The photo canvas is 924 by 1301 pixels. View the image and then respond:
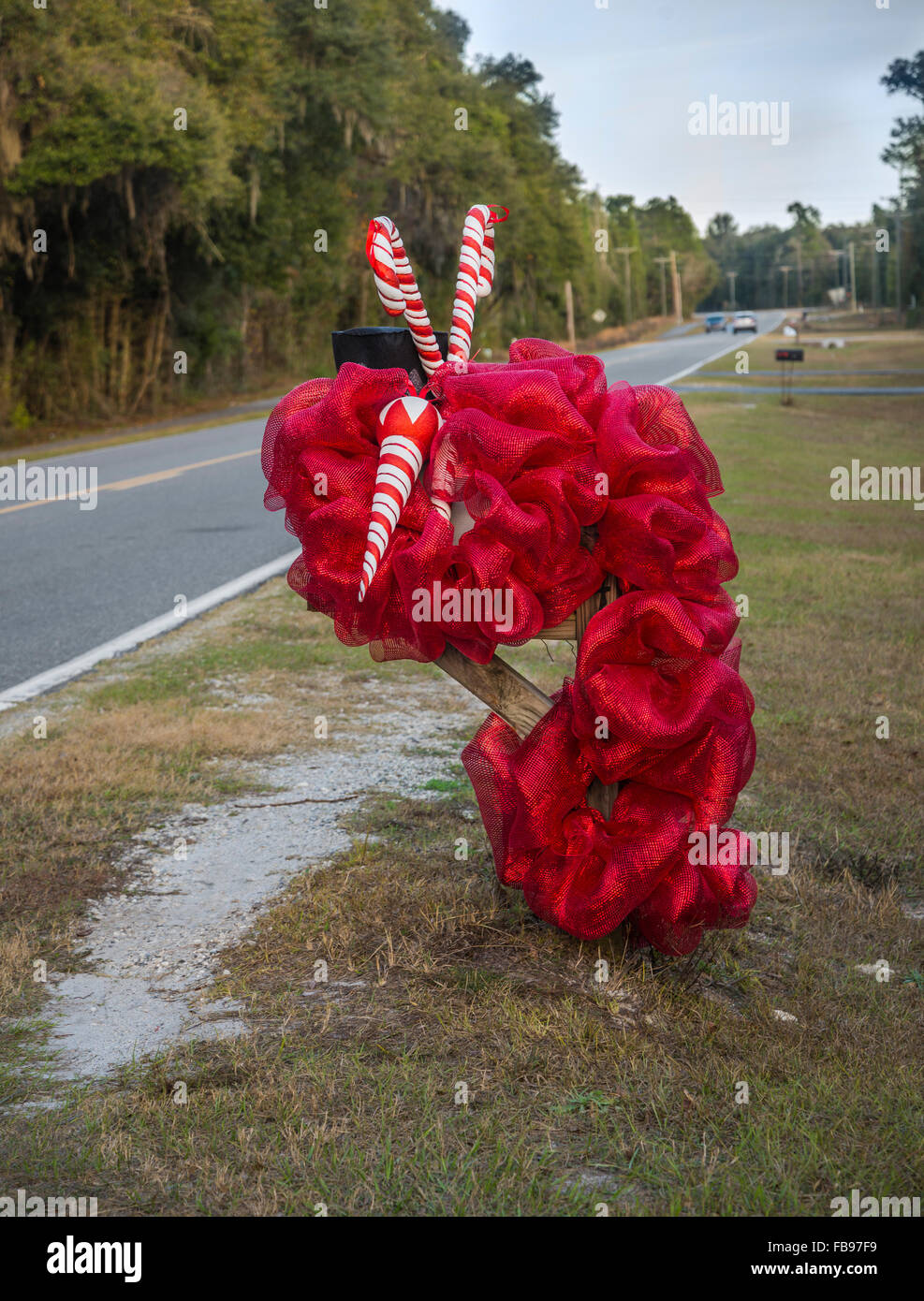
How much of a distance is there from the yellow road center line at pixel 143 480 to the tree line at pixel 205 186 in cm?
307

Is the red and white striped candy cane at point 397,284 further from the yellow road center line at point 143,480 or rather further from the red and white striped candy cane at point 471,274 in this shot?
the yellow road center line at point 143,480

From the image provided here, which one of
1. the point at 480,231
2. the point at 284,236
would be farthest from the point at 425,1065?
the point at 284,236

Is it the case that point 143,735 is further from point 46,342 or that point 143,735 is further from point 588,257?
point 588,257

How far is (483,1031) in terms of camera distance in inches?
120

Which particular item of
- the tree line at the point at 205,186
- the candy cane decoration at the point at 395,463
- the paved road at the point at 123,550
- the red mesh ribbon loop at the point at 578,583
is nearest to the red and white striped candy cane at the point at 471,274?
the red mesh ribbon loop at the point at 578,583

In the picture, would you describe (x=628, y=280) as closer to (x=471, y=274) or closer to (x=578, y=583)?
(x=471, y=274)

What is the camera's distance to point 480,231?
11.3 ft

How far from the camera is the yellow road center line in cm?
1271

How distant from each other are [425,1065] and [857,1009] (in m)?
1.14

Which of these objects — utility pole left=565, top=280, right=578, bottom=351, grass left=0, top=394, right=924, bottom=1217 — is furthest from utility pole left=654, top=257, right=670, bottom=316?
grass left=0, top=394, right=924, bottom=1217

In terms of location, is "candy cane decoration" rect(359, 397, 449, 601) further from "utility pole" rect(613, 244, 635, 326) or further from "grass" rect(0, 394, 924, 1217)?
"utility pole" rect(613, 244, 635, 326)

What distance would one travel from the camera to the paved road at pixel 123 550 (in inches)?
297

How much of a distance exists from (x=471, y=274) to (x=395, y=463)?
2.47 feet

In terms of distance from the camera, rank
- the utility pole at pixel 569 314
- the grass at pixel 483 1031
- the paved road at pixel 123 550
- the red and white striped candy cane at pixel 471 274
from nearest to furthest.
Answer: the grass at pixel 483 1031, the red and white striped candy cane at pixel 471 274, the paved road at pixel 123 550, the utility pole at pixel 569 314
